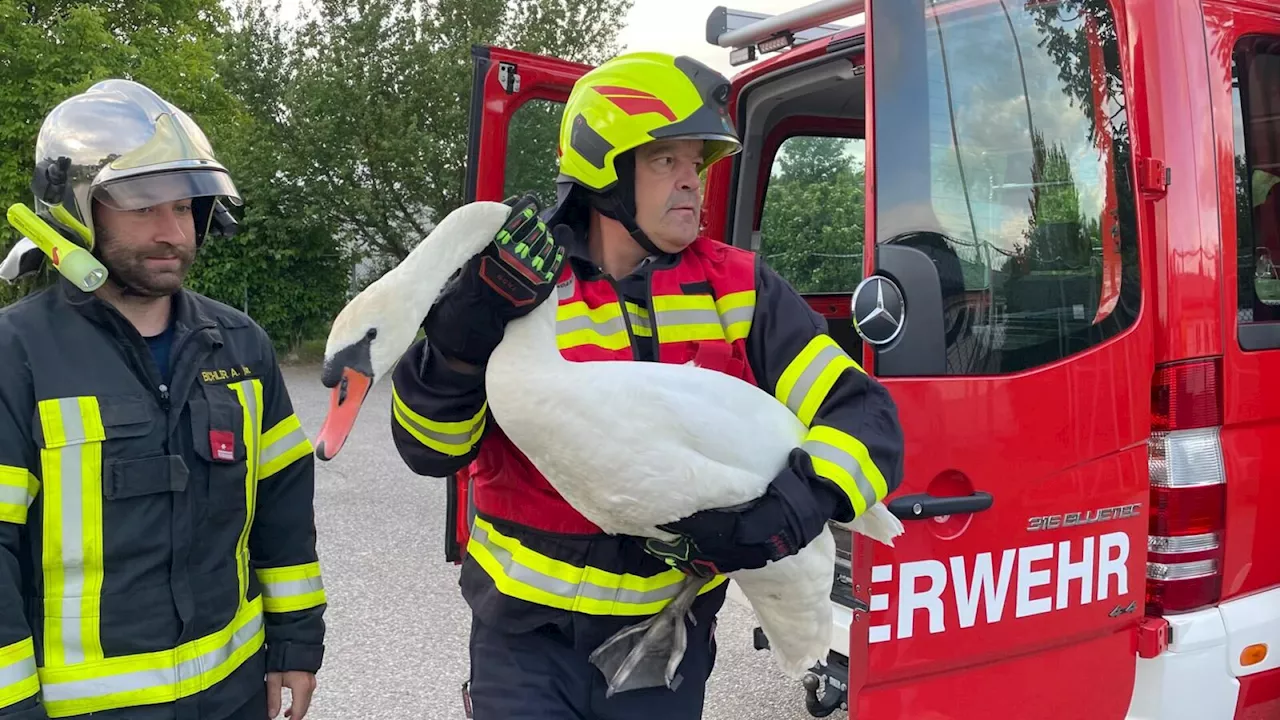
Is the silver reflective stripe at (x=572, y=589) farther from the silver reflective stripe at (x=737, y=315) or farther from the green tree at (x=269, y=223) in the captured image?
the green tree at (x=269, y=223)

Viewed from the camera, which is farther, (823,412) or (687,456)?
(823,412)

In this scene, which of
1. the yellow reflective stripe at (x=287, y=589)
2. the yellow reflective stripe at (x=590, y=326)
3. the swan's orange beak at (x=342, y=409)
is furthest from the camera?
the yellow reflective stripe at (x=287, y=589)

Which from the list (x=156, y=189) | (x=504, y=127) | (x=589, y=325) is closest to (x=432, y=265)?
(x=589, y=325)

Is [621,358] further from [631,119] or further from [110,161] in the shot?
[110,161]

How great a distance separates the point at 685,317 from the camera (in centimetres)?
179

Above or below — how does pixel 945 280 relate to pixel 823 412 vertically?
above

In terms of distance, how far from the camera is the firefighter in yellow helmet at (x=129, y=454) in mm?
1619

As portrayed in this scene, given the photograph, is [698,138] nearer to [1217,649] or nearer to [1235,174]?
[1235,174]

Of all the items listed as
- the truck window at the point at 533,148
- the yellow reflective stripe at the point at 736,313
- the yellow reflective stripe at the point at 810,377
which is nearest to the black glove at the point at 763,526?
the yellow reflective stripe at the point at 810,377

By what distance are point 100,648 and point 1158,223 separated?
7.81ft

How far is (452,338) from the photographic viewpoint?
169 centimetres

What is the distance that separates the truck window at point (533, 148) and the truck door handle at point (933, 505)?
167cm

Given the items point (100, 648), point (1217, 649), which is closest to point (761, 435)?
point (100, 648)

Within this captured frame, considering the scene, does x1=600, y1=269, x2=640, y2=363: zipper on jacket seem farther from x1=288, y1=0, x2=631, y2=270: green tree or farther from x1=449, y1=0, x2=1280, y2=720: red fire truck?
x1=288, y1=0, x2=631, y2=270: green tree
